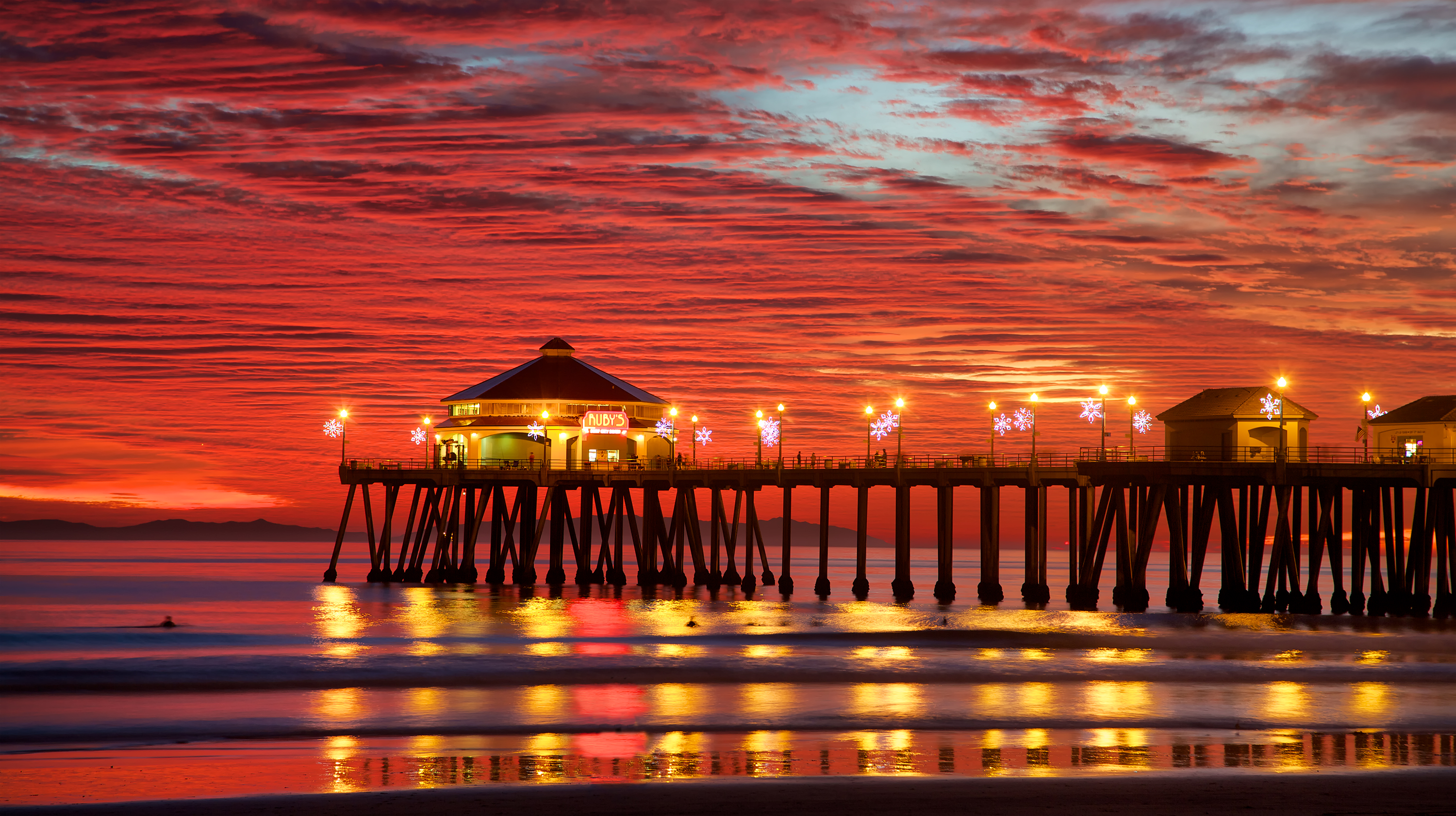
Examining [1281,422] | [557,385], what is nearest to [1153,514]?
[1281,422]

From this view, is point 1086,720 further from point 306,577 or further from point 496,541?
point 306,577

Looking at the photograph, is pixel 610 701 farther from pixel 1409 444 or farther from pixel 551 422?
pixel 551 422

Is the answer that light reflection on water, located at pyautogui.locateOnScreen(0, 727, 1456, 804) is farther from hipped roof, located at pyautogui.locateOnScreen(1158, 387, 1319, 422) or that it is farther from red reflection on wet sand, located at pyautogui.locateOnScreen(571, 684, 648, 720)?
hipped roof, located at pyautogui.locateOnScreen(1158, 387, 1319, 422)

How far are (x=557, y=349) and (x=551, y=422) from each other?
29.2ft

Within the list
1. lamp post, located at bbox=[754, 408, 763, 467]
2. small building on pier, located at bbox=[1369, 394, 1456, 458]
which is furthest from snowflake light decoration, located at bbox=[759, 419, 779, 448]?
small building on pier, located at bbox=[1369, 394, 1456, 458]

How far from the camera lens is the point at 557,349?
268 ft

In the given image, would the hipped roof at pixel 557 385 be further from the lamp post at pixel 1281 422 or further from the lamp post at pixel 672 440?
the lamp post at pixel 1281 422

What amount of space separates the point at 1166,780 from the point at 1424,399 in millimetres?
42525

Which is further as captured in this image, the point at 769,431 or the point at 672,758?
the point at 769,431

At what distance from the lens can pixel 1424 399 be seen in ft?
179

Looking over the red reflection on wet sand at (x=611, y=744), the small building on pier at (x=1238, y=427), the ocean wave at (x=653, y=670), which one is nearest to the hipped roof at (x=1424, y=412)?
the small building on pier at (x=1238, y=427)

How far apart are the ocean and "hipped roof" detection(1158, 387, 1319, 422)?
7569mm

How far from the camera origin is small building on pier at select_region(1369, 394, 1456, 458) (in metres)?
52.0

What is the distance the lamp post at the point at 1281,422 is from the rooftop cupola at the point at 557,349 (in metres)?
A: 43.6
